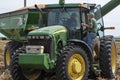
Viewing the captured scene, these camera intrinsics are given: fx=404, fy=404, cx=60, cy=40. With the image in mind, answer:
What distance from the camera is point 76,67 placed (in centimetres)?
1096

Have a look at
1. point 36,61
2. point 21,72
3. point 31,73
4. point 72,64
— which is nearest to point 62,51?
point 72,64

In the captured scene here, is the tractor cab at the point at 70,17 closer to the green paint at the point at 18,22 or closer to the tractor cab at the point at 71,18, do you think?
the tractor cab at the point at 71,18

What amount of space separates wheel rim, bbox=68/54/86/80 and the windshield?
111 cm

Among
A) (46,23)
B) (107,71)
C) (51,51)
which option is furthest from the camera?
(107,71)

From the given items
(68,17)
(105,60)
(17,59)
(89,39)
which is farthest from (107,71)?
(17,59)

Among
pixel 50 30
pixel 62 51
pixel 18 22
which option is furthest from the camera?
pixel 18 22

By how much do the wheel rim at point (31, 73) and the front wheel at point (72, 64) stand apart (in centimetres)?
91

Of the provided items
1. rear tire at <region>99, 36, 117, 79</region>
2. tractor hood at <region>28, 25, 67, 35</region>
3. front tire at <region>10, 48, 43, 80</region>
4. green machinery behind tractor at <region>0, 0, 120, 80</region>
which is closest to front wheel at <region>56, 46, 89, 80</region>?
green machinery behind tractor at <region>0, 0, 120, 80</region>

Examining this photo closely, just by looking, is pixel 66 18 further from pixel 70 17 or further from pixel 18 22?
pixel 18 22

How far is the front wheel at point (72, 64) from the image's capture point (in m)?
10.5

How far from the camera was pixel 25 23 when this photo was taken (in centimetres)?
1591

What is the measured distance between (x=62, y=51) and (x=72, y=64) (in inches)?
20.2

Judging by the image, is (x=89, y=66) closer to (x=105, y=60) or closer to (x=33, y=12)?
(x=105, y=60)

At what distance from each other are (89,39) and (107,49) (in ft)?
4.16
